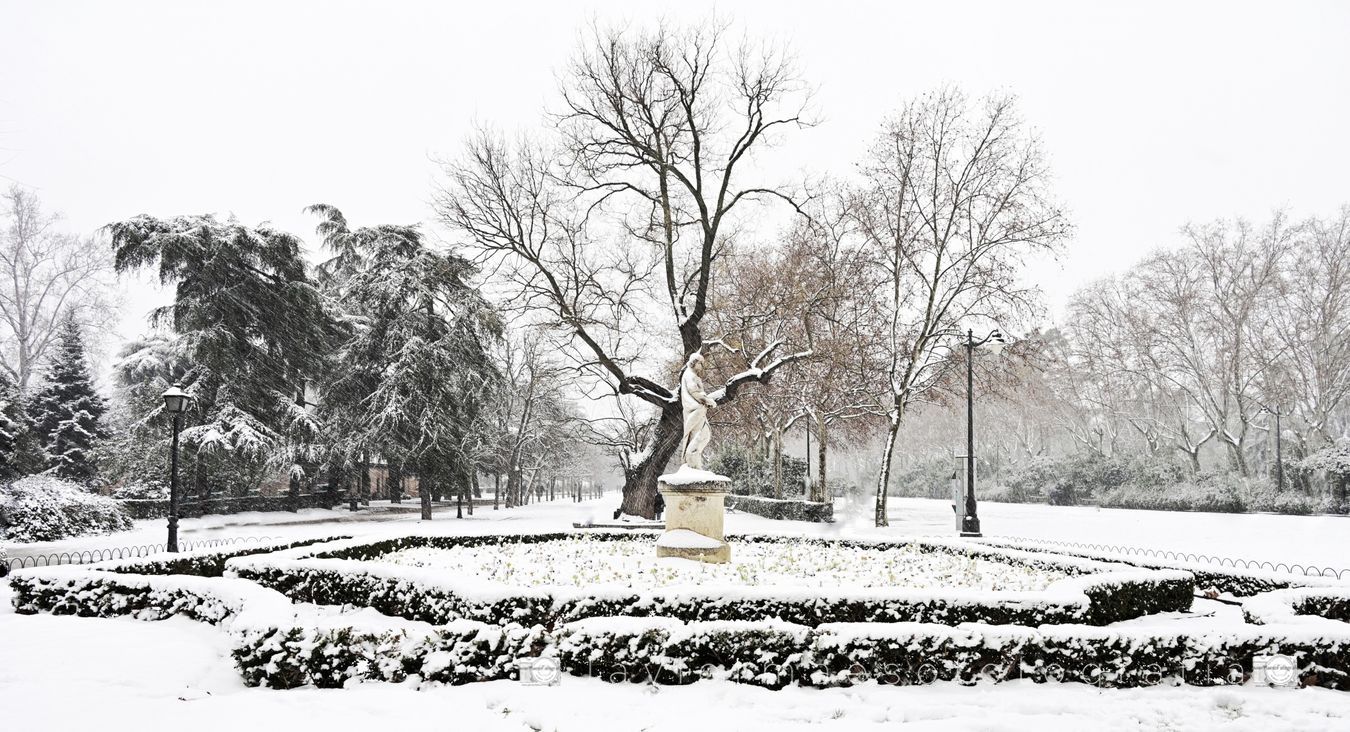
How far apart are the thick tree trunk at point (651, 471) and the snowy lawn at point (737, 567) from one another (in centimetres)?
598

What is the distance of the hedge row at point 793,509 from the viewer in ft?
83.5

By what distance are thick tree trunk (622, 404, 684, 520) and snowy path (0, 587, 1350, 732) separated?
1402 cm

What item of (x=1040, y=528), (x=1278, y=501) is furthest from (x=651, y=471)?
(x=1278, y=501)

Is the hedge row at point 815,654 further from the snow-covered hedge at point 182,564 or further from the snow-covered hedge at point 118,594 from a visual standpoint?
the snow-covered hedge at point 182,564

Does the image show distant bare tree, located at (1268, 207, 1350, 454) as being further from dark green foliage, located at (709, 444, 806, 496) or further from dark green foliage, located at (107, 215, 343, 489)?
dark green foliage, located at (107, 215, 343, 489)

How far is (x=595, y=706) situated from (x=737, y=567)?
5.34 metres

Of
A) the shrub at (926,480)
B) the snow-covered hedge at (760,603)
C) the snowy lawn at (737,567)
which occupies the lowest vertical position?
the shrub at (926,480)

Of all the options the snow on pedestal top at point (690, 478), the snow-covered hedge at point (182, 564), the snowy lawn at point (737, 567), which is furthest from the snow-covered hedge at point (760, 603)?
the snow-covered hedge at point (182, 564)

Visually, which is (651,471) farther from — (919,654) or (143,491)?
(143,491)

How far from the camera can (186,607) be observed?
9102 millimetres

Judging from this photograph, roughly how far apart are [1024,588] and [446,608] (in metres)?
7.15

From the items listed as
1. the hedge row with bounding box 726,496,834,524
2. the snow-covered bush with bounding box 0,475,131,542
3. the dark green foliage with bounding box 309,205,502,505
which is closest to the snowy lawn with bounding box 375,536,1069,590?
the snow-covered bush with bounding box 0,475,131,542

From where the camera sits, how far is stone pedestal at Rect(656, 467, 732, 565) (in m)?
11.2

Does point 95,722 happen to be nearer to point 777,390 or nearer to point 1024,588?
point 1024,588
